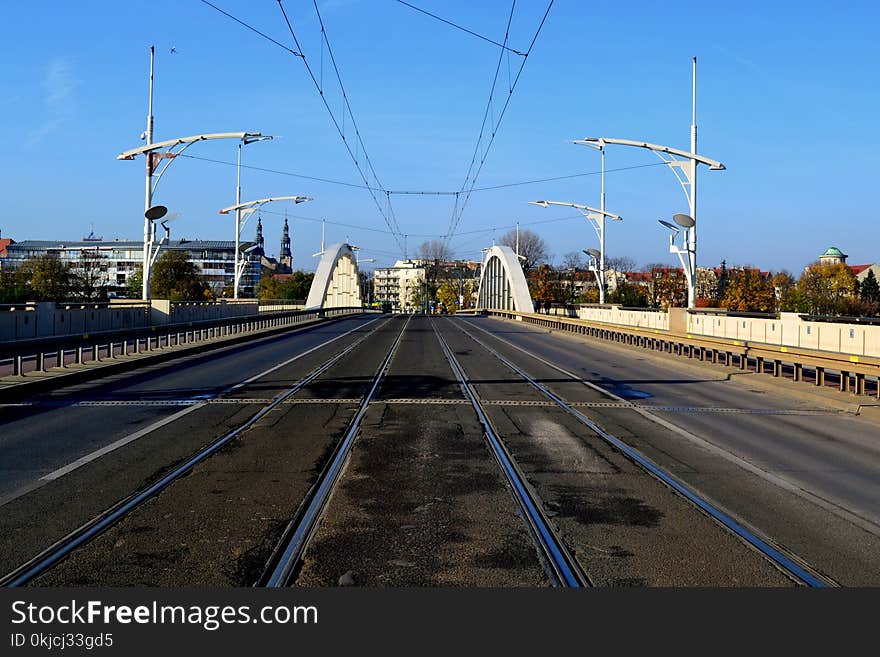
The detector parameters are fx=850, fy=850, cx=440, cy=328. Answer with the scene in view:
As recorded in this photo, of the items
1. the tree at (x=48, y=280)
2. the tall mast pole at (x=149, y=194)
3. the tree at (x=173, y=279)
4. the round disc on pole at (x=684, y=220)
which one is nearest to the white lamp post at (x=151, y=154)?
the tall mast pole at (x=149, y=194)

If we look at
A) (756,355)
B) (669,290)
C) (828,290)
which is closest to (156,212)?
(756,355)

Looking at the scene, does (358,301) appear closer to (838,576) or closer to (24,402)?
(24,402)

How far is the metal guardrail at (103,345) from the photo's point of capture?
20.8 metres

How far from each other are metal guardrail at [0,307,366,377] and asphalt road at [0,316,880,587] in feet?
10.8

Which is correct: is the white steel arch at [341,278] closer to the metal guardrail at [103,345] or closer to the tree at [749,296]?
the metal guardrail at [103,345]

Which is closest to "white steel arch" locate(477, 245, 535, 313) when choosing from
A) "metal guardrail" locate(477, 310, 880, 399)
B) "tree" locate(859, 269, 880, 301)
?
"metal guardrail" locate(477, 310, 880, 399)

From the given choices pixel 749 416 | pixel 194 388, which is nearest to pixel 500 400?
pixel 749 416

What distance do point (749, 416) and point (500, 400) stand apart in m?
4.75

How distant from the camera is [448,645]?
4645mm

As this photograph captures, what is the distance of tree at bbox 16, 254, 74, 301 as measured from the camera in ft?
226

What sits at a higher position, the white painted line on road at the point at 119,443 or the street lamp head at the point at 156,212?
the street lamp head at the point at 156,212

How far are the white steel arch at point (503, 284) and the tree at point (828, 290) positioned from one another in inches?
1016

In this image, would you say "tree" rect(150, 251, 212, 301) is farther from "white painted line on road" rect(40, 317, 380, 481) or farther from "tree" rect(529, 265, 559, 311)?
"white painted line on road" rect(40, 317, 380, 481)

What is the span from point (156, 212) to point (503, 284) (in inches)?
2692
